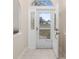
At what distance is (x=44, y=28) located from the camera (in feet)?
30.6

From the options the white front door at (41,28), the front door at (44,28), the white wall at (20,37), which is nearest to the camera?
the white wall at (20,37)

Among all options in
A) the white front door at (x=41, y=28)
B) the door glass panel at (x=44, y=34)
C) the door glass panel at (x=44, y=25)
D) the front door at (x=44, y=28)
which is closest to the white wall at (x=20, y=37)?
the white front door at (x=41, y=28)

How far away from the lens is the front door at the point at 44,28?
9.16 meters

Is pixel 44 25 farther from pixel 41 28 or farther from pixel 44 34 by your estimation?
pixel 44 34

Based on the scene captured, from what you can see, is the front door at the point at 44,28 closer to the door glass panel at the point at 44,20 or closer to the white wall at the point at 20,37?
the door glass panel at the point at 44,20

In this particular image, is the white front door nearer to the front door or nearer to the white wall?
the front door

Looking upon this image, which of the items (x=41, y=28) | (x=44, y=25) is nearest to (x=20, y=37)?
(x=41, y=28)

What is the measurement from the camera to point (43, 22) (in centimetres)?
937
